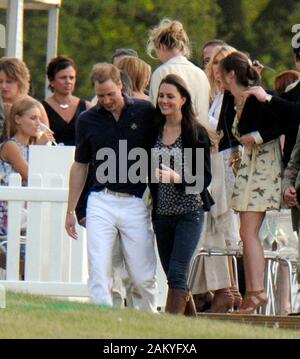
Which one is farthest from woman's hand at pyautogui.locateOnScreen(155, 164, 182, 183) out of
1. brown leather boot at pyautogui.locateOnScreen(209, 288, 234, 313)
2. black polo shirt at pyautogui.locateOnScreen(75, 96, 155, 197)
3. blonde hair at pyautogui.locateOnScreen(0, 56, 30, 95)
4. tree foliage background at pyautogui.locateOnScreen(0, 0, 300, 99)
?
tree foliage background at pyautogui.locateOnScreen(0, 0, 300, 99)

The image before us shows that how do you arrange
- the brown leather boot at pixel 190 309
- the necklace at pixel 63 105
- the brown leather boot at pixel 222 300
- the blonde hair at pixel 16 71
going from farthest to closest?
the necklace at pixel 63 105 → the blonde hair at pixel 16 71 → the brown leather boot at pixel 222 300 → the brown leather boot at pixel 190 309

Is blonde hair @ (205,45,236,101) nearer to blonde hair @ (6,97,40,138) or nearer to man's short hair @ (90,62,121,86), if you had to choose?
blonde hair @ (6,97,40,138)

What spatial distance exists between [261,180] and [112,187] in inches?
51.0

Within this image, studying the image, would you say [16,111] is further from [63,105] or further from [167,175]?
[167,175]

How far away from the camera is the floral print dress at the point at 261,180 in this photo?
43.6ft

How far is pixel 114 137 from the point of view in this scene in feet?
42.0

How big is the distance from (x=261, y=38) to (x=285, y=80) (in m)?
23.5

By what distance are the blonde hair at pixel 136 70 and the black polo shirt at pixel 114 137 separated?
4.90 feet

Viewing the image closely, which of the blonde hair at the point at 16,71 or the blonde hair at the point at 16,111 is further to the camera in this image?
the blonde hair at the point at 16,71

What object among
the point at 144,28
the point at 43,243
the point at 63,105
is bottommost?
the point at 43,243

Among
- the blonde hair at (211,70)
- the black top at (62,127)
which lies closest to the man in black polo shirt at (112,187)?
the blonde hair at (211,70)

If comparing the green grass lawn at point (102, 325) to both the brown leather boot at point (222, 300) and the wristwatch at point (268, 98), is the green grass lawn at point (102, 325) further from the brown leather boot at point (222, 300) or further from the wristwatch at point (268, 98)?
the brown leather boot at point (222, 300)

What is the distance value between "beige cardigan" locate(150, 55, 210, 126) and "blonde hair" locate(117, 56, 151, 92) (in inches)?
12.9

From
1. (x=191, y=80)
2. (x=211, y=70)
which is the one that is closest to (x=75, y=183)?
(x=191, y=80)
